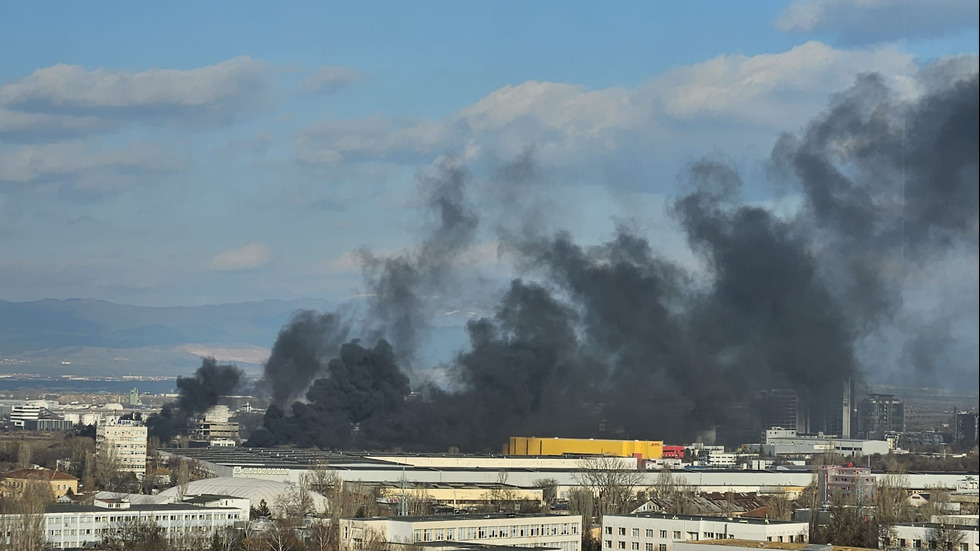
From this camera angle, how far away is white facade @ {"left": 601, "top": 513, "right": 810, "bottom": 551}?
34.2 meters

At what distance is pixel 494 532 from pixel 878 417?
40.2m

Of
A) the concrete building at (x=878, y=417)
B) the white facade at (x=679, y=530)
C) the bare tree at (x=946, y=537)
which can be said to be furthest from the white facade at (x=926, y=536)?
the concrete building at (x=878, y=417)

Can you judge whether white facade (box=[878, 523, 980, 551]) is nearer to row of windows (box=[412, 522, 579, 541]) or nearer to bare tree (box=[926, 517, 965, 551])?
bare tree (box=[926, 517, 965, 551])

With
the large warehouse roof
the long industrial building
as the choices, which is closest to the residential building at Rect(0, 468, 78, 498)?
the large warehouse roof

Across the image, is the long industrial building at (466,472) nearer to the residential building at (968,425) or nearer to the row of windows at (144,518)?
the row of windows at (144,518)

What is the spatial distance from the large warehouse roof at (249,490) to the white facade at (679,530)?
1013 cm

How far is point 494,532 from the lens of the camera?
1380 inches

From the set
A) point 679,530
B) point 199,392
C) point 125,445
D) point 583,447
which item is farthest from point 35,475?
point 199,392

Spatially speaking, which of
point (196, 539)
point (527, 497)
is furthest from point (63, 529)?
point (527, 497)

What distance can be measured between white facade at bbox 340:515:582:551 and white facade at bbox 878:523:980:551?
24.5 ft

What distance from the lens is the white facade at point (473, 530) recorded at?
32.5 m

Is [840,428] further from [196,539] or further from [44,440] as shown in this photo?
[196,539]

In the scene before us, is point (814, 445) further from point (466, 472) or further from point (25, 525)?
point (25, 525)

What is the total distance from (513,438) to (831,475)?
22265 mm
